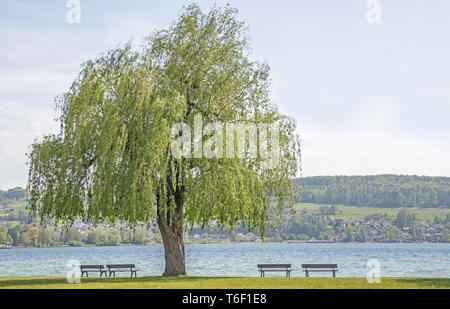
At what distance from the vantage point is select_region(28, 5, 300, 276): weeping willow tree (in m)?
24.6

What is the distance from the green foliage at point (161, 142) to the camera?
80.7 feet

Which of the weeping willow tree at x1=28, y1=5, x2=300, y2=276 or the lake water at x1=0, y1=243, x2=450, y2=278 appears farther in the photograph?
the lake water at x1=0, y1=243, x2=450, y2=278

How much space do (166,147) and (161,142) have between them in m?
0.69

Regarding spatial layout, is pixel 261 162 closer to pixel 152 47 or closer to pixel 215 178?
pixel 215 178

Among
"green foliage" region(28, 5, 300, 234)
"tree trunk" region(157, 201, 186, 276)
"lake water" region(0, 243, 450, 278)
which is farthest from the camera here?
"lake water" region(0, 243, 450, 278)

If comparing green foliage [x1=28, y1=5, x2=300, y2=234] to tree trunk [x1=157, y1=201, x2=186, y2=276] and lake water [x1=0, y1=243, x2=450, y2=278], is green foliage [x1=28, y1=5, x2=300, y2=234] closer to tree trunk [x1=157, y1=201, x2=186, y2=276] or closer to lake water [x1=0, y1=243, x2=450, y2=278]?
tree trunk [x1=157, y1=201, x2=186, y2=276]

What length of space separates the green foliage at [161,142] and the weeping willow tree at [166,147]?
2.0 inches

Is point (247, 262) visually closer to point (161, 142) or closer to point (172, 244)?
point (172, 244)

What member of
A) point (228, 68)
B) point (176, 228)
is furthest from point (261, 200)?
point (228, 68)

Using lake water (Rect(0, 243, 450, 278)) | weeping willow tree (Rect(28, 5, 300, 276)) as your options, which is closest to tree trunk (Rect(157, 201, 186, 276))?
weeping willow tree (Rect(28, 5, 300, 276))

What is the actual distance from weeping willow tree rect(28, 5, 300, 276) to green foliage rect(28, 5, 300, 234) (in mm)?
50

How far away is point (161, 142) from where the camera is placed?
24.2 meters
